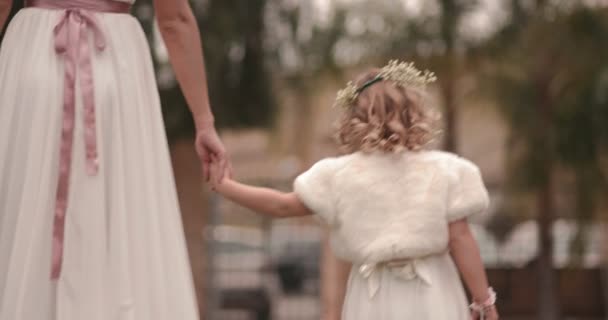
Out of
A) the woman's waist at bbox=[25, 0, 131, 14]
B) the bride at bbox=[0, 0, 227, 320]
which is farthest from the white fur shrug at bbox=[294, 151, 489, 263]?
the woman's waist at bbox=[25, 0, 131, 14]

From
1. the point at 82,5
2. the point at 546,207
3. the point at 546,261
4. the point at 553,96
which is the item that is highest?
the point at 82,5

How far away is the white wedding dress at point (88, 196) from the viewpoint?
332 centimetres

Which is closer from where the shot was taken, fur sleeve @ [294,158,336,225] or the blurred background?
fur sleeve @ [294,158,336,225]

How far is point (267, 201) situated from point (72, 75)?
48.5 inches

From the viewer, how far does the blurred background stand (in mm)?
17828

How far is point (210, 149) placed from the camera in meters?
3.91

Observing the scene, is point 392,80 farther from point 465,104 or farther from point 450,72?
point 465,104

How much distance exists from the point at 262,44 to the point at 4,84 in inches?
572

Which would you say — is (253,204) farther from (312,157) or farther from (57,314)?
(312,157)

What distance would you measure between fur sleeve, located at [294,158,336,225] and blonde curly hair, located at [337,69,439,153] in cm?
14

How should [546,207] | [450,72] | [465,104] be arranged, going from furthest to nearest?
[546,207], [465,104], [450,72]

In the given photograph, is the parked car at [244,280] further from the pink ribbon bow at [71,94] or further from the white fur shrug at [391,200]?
the pink ribbon bow at [71,94]

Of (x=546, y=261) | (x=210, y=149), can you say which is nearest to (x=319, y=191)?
(x=210, y=149)

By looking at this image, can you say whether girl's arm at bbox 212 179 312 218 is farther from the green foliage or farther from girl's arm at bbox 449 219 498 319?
the green foliage
